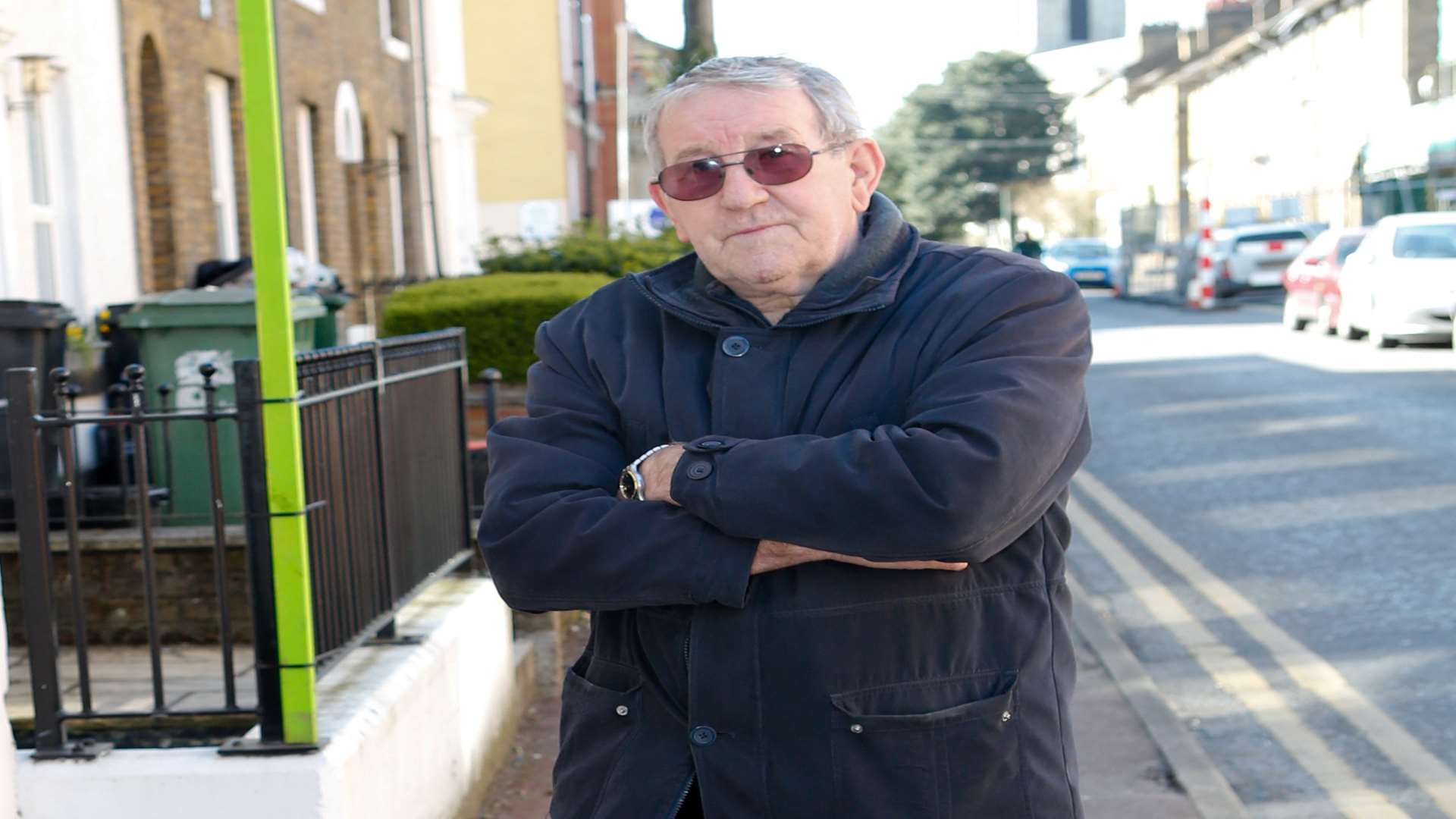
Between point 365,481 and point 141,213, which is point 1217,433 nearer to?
point 141,213

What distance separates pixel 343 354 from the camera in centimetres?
442

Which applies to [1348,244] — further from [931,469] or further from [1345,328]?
[931,469]

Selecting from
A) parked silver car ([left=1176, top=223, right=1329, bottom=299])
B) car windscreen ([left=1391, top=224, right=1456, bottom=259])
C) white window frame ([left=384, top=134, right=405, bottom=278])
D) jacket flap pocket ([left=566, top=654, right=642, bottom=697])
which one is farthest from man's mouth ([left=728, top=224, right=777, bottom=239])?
parked silver car ([left=1176, top=223, right=1329, bottom=299])

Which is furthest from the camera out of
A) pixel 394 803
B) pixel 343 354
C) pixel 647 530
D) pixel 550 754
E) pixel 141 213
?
pixel 141 213

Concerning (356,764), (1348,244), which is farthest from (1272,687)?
(1348,244)

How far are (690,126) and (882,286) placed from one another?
1.25ft

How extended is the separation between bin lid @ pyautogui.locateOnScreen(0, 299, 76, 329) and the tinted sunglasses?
15.9 ft

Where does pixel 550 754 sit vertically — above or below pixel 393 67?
below

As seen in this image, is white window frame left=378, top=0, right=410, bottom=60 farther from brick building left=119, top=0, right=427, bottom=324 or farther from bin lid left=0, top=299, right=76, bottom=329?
bin lid left=0, top=299, right=76, bottom=329

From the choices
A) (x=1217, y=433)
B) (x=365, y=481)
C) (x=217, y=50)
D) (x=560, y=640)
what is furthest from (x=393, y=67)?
(x=365, y=481)

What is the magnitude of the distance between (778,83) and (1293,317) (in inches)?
889

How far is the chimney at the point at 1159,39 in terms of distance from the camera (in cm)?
7731

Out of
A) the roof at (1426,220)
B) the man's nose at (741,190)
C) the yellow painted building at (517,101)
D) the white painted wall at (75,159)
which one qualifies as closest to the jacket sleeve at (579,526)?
the man's nose at (741,190)

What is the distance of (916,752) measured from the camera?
87.2 inches
